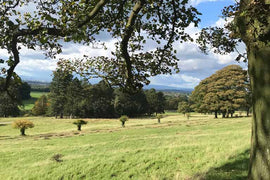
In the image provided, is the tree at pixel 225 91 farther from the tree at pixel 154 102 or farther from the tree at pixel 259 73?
the tree at pixel 259 73

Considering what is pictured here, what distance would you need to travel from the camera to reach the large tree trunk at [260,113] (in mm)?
4180

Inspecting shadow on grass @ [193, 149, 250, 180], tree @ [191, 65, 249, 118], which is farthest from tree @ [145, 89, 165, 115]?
shadow on grass @ [193, 149, 250, 180]

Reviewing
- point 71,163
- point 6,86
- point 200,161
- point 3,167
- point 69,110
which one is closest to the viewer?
point 6,86

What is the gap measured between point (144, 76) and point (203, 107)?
157 ft

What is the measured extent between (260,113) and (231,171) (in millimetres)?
4098

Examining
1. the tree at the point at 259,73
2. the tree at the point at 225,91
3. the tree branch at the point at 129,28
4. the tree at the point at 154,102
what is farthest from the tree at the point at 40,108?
the tree at the point at 259,73

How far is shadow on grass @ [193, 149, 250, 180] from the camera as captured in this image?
6817 mm

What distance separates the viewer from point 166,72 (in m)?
7.61

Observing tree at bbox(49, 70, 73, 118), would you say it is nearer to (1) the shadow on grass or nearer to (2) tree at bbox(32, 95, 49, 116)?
(2) tree at bbox(32, 95, 49, 116)

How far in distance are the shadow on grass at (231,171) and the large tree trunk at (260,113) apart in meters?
2.52

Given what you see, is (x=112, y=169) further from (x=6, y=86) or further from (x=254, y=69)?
(x=254, y=69)

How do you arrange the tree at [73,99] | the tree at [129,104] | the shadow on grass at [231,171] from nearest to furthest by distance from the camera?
the shadow on grass at [231,171] < the tree at [73,99] < the tree at [129,104]

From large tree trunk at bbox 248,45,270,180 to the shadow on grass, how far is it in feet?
8.28

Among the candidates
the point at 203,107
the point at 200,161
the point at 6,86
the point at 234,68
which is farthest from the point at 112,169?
the point at 234,68
